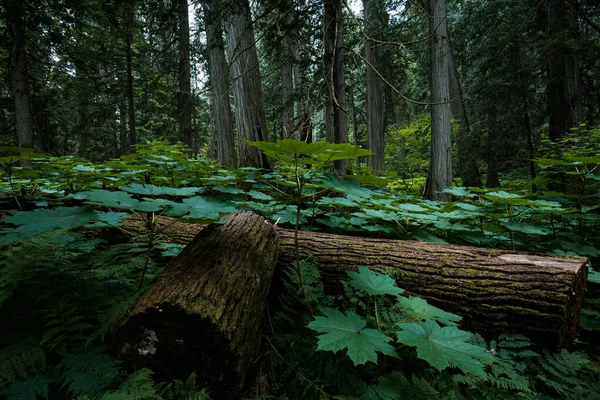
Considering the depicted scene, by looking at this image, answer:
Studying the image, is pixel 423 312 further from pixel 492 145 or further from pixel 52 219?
pixel 492 145

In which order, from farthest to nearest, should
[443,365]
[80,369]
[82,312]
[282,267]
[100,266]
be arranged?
1. [282,267]
2. [100,266]
3. [82,312]
4. [80,369]
5. [443,365]

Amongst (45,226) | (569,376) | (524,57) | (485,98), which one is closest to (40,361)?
(45,226)

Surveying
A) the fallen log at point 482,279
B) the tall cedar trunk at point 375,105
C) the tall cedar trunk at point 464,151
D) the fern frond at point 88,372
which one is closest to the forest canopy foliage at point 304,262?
the fern frond at point 88,372

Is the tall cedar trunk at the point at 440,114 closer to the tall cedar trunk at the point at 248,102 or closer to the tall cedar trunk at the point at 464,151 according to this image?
the tall cedar trunk at the point at 248,102

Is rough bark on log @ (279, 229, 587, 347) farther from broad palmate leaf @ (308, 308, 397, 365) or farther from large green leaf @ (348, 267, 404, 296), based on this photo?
broad palmate leaf @ (308, 308, 397, 365)

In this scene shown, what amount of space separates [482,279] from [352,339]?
136cm

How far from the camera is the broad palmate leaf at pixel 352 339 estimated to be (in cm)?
106

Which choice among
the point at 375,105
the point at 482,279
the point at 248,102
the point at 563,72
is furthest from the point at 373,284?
the point at 375,105

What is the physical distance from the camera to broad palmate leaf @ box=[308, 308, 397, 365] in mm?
1062

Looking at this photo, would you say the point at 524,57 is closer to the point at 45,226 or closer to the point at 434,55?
the point at 434,55

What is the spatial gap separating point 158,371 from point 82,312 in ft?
1.94

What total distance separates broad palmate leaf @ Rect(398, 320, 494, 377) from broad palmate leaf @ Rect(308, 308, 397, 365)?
0.34ft

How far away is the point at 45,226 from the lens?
45.3 inches

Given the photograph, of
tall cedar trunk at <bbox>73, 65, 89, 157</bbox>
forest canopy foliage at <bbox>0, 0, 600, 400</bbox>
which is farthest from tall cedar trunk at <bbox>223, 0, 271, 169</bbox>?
tall cedar trunk at <bbox>73, 65, 89, 157</bbox>
